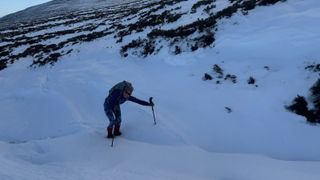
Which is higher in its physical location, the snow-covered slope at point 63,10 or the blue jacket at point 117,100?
the blue jacket at point 117,100

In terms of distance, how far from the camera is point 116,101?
411 inches

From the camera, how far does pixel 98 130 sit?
11.5 m

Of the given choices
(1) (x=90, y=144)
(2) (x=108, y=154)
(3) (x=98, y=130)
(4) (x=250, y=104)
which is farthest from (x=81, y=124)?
(4) (x=250, y=104)

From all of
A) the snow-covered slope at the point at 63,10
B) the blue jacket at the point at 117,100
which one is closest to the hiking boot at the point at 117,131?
the blue jacket at the point at 117,100

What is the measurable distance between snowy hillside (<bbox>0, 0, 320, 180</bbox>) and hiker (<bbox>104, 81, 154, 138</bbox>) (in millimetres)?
359

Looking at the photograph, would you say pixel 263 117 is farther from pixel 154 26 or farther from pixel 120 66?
pixel 154 26

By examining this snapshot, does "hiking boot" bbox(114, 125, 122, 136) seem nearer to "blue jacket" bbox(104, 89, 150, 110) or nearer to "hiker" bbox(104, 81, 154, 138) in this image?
"hiker" bbox(104, 81, 154, 138)

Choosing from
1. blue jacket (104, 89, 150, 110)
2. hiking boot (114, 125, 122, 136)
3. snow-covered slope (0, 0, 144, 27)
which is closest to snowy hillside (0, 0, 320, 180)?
hiking boot (114, 125, 122, 136)

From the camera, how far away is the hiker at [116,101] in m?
10.3

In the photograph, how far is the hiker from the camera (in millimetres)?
10328

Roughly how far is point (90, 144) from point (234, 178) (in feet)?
13.1

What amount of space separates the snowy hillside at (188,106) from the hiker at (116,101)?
1.18 ft

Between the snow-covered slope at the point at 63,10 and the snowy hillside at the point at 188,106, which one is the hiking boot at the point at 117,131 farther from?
the snow-covered slope at the point at 63,10

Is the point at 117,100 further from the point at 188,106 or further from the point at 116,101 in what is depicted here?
the point at 188,106
